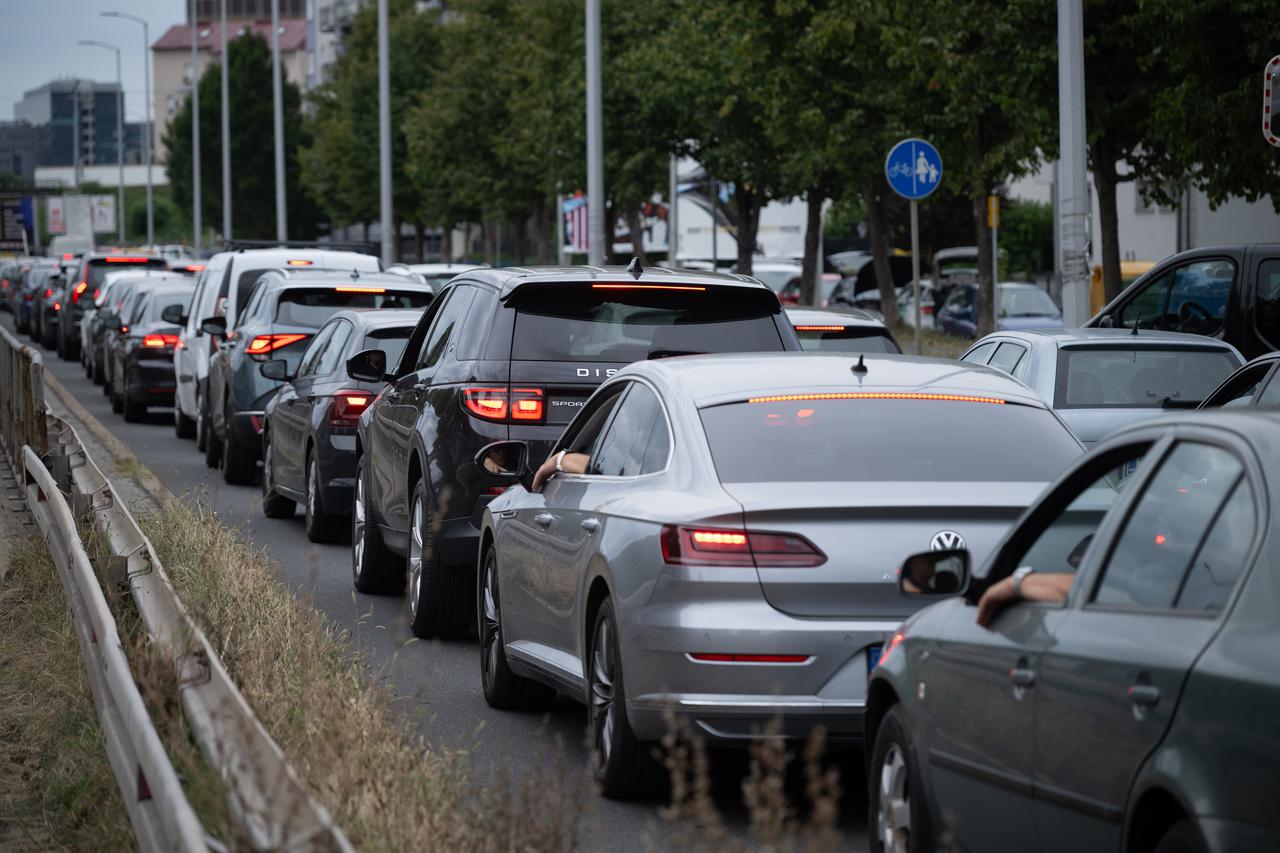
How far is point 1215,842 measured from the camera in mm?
3922

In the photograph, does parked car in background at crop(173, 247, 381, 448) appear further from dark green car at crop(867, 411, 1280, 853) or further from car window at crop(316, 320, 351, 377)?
dark green car at crop(867, 411, 1280, 853)

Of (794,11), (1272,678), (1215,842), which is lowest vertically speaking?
(1215,842)

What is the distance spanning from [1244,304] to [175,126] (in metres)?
105

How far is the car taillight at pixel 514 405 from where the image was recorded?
10.3 metres

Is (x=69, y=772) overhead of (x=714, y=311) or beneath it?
beneath

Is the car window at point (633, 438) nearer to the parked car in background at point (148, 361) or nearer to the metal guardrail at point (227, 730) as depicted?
the metal guardrail at point (227, 730)

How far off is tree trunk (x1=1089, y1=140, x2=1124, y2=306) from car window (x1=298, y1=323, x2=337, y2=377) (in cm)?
1307

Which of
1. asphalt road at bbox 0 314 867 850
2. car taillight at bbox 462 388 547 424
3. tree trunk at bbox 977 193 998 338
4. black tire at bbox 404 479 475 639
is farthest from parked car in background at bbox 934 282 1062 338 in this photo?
car taillight at bbox 462 388 547 424

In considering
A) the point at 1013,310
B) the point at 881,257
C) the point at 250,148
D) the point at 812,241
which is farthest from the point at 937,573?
the point at 250,148

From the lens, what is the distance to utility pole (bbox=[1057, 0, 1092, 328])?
64.5 ft

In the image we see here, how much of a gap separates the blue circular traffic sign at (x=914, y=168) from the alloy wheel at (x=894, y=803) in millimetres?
17444

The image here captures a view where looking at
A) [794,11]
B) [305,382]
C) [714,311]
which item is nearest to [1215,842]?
[714,311]

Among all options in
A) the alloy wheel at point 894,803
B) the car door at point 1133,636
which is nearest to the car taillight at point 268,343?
the alloy wheel at point 894,803

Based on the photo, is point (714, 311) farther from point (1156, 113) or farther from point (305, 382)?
point (1156, 113)
